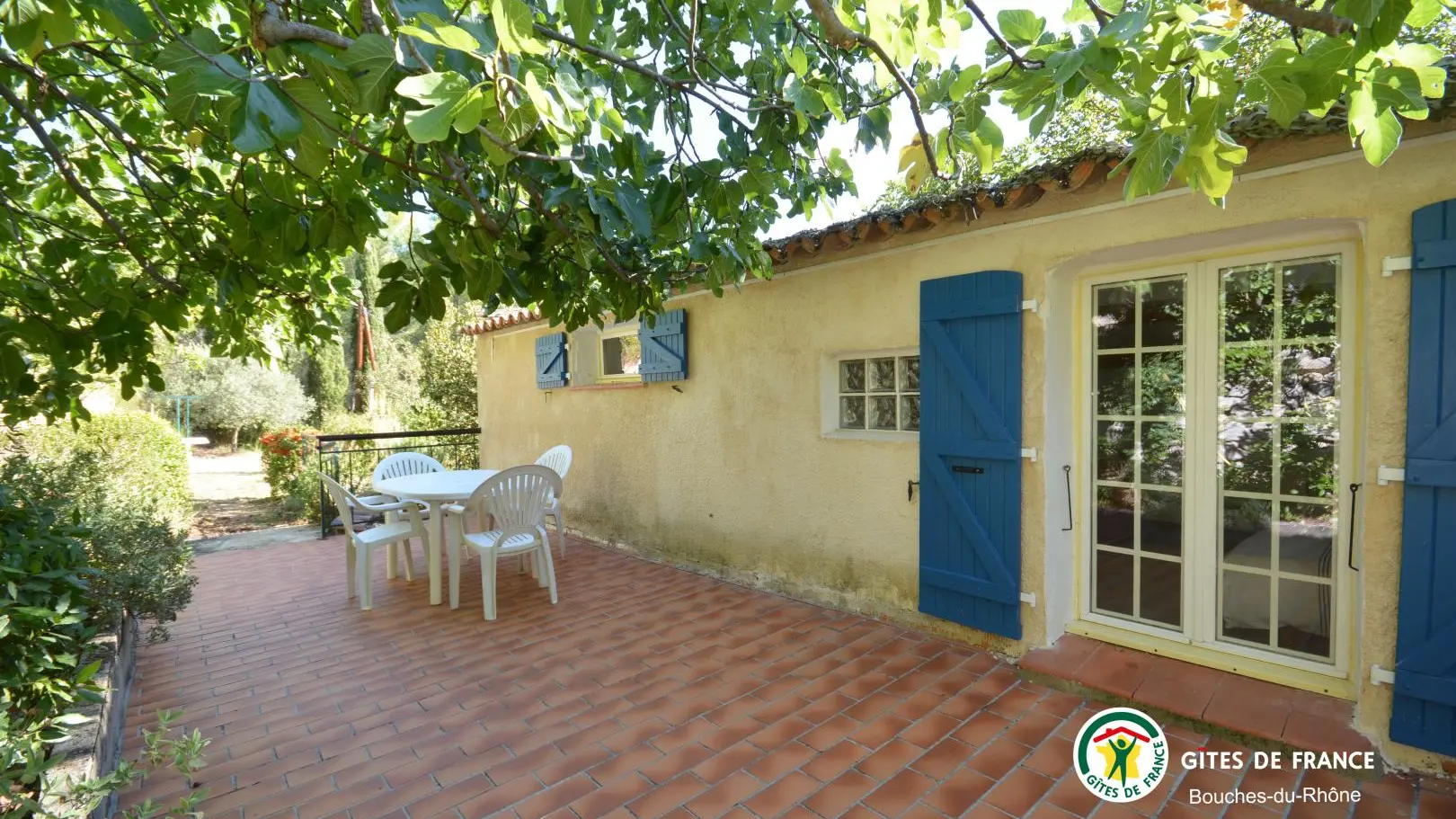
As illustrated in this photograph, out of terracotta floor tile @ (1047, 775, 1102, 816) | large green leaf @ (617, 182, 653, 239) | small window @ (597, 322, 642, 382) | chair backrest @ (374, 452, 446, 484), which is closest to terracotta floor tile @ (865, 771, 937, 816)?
terracotta floor tile @ (1047, 775, 1102, 816)

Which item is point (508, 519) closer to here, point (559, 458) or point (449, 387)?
point (559, 458)

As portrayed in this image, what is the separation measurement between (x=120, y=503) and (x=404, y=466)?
2.04 meters

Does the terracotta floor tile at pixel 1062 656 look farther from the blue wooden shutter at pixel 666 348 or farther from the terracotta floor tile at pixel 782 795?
the blue wooden shutter at pixel 666 348

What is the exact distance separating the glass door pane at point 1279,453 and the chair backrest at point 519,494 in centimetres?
408

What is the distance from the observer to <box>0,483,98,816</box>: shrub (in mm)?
1460

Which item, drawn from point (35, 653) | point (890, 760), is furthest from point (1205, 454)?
point (35, 653)

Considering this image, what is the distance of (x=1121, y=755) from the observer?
2.58 metres

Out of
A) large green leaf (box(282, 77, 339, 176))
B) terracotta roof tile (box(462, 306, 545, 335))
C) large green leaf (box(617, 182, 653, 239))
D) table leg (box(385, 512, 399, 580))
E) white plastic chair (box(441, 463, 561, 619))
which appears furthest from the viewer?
terracotta roof tile (box(462, 306, 545, 335))

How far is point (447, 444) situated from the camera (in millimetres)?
8711

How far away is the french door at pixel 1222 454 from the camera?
280 cm

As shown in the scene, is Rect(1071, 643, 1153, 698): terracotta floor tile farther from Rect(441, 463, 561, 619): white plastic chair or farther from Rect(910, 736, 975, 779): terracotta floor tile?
Rect(441, 463, 561, 619): white plastic chair

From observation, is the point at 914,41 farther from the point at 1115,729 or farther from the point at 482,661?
the point at 482,661

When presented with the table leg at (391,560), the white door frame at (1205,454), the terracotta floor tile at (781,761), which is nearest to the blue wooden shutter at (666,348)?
the table leg at (391,560)

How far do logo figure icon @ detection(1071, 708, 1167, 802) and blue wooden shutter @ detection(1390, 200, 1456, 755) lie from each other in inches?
33.7
